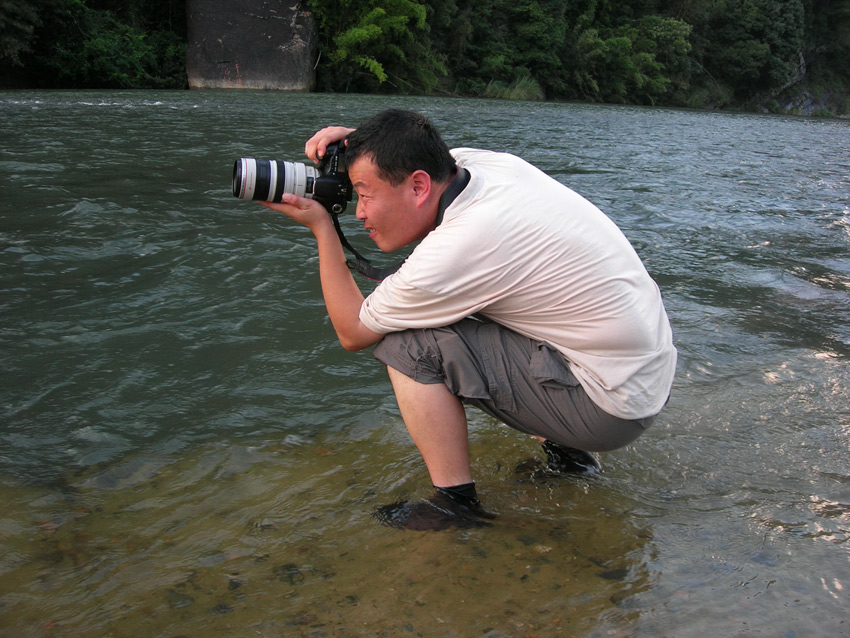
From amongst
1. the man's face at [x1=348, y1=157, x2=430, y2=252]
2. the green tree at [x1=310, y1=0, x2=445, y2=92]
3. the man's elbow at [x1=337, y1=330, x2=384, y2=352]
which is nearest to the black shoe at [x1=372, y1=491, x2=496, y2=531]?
the man's elbow at [x1=337, y1=330, x2=384, y2=352]

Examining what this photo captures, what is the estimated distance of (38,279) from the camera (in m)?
3.86

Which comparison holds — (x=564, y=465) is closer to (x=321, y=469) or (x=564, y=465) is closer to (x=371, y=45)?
(x=321, y=469)

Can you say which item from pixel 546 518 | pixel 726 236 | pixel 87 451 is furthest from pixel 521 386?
pixel 726 236

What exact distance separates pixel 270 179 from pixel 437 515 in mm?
1094

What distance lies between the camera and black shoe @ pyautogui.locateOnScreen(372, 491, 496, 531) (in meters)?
1.98

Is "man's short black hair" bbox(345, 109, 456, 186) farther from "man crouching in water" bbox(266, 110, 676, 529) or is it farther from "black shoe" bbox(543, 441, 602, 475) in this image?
"black shoe" bbox(543, 441, 602, 475)

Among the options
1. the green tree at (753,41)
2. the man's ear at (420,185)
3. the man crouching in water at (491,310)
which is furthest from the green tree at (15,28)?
the green tree at (753,41)

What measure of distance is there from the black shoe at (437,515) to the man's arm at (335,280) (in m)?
0.48

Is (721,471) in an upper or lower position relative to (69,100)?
lower

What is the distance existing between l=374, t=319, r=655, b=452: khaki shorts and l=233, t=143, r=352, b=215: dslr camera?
52 centimetres

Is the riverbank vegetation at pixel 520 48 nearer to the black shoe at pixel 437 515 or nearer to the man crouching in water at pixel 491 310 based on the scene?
the man crouching in water at pixel 491 310

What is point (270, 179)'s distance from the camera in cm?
211

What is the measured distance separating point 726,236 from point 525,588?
15.7ft

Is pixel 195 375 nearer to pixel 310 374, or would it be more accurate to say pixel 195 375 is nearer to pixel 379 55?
pixel 310 374
